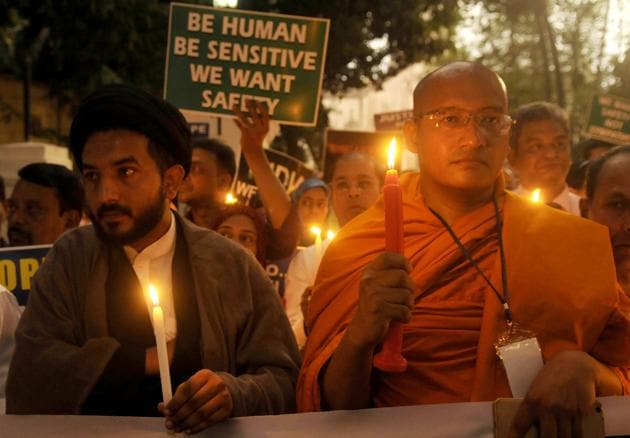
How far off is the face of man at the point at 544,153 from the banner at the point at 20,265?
2712mm

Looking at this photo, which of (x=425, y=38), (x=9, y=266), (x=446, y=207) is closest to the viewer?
(x=446, y=207)

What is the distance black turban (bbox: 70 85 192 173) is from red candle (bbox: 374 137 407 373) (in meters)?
0.90

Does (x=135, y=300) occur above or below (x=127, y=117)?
below

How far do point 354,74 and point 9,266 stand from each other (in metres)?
19.3

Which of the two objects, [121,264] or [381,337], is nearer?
[381,337]

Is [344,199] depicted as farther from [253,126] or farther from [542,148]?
[542,148]

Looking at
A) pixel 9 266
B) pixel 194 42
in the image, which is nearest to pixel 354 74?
pixel 194 42

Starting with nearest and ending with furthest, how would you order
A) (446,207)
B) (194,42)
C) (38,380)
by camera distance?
(38,380) < (446,207) < (194,42)

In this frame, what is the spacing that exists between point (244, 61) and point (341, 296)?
3.91m

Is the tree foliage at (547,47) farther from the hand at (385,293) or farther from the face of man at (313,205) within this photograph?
the hand at (385,293)

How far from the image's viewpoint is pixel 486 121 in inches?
128

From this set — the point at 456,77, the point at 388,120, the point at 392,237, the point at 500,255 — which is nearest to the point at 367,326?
the point at 392,237

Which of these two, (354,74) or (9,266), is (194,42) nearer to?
(9,266)

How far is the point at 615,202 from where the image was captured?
3.80 metres
